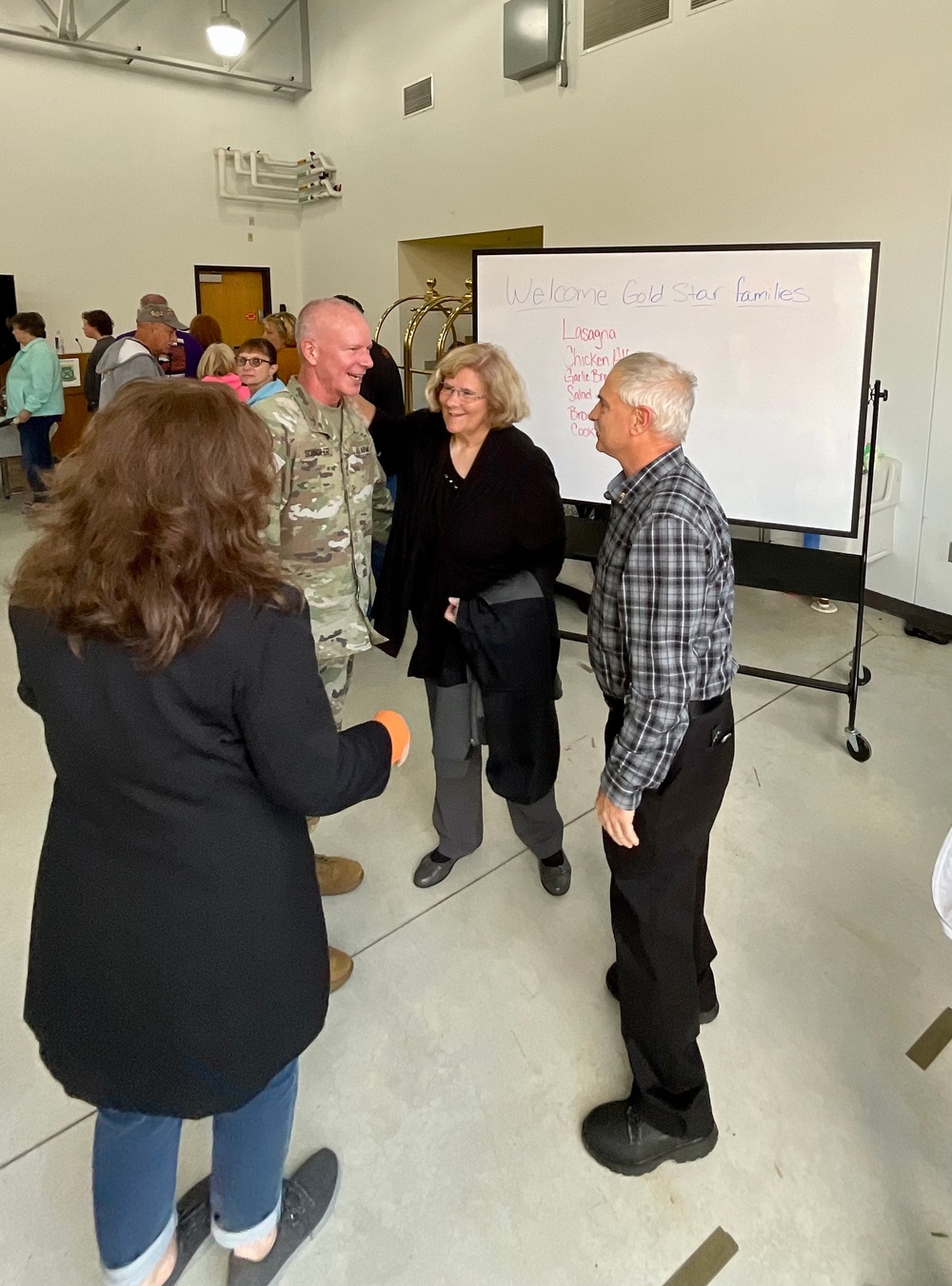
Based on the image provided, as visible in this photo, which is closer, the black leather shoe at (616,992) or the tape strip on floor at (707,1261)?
the tape strip on floor at (707,1261)

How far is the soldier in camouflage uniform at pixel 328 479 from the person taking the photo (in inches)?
70.5

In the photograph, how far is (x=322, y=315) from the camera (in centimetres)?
179

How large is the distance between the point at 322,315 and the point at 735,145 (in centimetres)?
390

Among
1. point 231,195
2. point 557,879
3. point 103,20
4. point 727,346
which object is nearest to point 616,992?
point 557,879

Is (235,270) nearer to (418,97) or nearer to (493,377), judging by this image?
(418,97)

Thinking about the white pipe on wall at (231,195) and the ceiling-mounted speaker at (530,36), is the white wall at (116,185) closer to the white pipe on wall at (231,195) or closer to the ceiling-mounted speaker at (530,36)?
the white pipe on wall at (231,195)

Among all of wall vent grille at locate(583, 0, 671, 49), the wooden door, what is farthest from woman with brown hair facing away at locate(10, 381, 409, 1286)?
the wooden door

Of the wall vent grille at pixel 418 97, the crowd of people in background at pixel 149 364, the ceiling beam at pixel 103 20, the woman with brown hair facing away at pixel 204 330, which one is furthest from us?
the ceiling beam at pixel 103 20

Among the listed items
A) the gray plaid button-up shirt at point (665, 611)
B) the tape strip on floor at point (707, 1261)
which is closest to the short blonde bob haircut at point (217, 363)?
the gray plaid button-up shirt at point (665, 611)

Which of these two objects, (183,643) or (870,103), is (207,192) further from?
(183,643)

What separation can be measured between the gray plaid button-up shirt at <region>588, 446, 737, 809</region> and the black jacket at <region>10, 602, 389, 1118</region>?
0.40 meters

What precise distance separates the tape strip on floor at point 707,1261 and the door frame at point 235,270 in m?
8.87

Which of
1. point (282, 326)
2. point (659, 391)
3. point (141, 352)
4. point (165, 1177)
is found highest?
point (282, 326)

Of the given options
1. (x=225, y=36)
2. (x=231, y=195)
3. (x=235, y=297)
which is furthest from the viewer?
(x=235, y=297)
